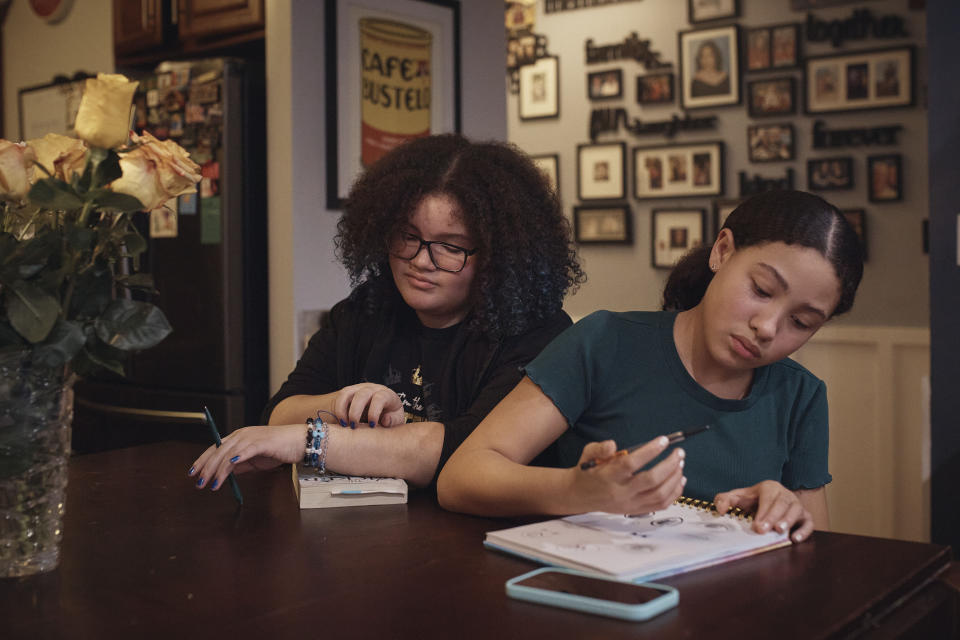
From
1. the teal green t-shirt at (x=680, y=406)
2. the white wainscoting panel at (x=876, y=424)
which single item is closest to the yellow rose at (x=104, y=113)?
the teal green t-shirt at (x=680, y=406)

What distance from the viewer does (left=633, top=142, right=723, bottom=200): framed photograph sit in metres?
4.26

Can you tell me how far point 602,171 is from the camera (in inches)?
182

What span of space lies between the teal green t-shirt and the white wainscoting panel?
230 cm

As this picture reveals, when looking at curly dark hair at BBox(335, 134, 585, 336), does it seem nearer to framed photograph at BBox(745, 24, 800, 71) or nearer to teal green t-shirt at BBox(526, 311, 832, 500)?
teal green t-shirt at BBox(526, 311, 832, 500)

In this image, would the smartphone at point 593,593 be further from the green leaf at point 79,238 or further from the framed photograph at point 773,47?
the framed photograph at point 773,47

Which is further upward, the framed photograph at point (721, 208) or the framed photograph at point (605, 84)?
the framed photograph at point (605, 84)

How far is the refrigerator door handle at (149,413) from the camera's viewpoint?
328 centimetres

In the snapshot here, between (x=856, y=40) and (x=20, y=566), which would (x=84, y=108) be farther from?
(x=856, y=40)

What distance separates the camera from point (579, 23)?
15.4 feet

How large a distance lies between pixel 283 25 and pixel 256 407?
1231 mm

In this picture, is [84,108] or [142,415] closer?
[84,108]

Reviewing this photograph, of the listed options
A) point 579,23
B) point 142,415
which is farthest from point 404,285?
point 579,23

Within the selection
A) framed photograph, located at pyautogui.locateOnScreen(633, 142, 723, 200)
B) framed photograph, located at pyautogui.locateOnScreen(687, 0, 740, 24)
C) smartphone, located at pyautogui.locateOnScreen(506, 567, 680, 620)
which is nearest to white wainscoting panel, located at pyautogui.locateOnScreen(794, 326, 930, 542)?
framed photograph, located at pyautogui.locateOnScreen(633, 142, 723, 200)

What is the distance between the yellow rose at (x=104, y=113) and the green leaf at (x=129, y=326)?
0.53ft
